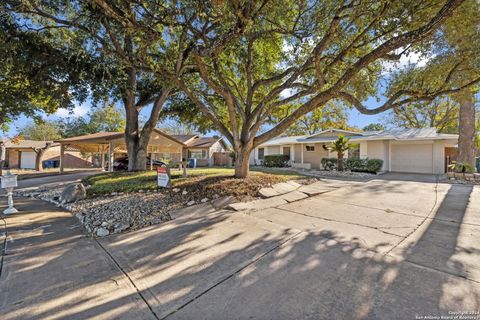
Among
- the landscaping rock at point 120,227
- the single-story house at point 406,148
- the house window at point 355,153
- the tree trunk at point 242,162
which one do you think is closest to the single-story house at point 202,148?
the single-story house at point 406,148

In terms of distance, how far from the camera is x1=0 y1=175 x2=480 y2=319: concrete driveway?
82.7 inches

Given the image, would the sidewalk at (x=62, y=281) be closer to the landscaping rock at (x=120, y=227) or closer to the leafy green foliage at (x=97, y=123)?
the landscaping rock at (x=120, y=227)

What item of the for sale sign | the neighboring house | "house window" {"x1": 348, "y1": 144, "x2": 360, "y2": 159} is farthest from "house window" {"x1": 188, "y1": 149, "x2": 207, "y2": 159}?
the for sale sign

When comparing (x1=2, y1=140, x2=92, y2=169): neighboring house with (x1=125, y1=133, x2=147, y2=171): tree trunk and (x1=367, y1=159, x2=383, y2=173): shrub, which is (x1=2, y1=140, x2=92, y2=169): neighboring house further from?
(x1=367, y1=159, x2=383, y2=173): shrub

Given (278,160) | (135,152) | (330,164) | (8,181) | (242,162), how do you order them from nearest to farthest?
1. (8,181)
2. (242,162)
3. (135,152)
4. (330,164)
5. (278,160)

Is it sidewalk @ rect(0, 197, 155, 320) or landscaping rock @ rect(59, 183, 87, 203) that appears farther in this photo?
landscaping rock @ rect(59, 183, 87, 203)

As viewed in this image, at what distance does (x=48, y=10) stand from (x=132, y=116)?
6016 millimetres

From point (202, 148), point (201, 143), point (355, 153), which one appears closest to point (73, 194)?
point (355, 153)

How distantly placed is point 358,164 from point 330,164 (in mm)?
1961

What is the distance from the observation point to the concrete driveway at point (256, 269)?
6.89 feet

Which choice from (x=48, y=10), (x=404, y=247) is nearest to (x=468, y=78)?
(x=404, y=247)

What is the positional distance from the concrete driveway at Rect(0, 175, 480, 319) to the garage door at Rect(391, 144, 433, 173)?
12.6 meters

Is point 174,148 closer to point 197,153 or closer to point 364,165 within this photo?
point 197,153

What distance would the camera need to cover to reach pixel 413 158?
50.3 ft
